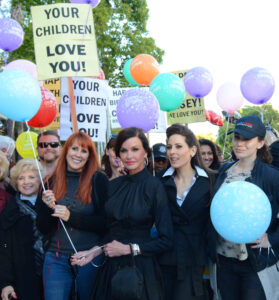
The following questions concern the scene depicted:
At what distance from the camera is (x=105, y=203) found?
300 centimetres

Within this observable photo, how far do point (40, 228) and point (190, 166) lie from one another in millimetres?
1502

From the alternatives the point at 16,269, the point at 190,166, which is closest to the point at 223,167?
the point at 190,166

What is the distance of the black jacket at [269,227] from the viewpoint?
2.77 metres

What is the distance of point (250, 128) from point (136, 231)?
134 cm

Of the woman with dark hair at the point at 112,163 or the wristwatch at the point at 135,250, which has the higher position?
the woman with dark hair at the point at 112,163

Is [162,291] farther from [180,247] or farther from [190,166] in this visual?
[190,166]

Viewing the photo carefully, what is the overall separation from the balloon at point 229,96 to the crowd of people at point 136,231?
151 inches

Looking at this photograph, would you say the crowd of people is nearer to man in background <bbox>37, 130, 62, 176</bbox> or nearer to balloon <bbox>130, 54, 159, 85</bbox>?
man in background <bbox>37, 130, 62, 176</bbox>

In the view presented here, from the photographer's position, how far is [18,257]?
320 cm

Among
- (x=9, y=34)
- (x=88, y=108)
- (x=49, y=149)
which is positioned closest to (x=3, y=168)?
(x=49, y=149)

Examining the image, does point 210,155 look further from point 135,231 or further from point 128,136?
point 135,231

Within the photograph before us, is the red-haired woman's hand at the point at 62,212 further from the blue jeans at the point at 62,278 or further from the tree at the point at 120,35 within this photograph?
the tree at the point at 120,35

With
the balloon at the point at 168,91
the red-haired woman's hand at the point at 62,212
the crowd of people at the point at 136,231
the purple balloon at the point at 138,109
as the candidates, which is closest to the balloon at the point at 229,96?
the balloon at the point at 168,91

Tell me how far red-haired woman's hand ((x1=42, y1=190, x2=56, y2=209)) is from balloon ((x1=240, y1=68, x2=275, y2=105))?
3.62 metres
